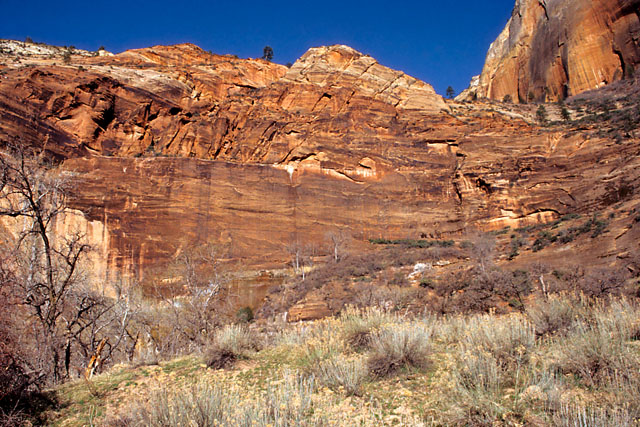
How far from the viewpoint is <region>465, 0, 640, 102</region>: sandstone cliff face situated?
5328cm

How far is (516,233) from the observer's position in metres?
33.6

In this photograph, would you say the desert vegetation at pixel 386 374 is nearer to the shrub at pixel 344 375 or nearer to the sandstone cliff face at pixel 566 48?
the shrub at pixel 344 375

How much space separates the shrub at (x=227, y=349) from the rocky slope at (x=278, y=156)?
75.8 feet

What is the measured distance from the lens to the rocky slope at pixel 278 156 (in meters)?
29.7

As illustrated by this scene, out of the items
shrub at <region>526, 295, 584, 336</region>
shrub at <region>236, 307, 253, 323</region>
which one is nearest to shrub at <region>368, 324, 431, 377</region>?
shrub at <region>526, 295, 584, 336</region>

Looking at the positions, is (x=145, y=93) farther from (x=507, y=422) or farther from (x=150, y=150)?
(x=507, y=422)

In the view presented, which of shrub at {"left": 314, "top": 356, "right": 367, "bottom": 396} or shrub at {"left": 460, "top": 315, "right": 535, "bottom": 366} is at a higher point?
shrub at {"left": 460, "top": 315, "right": 535, "bottom": 366}

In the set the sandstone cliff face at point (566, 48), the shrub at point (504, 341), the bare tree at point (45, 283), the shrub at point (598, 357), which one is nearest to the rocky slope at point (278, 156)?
the bare tree at point (45, 283)

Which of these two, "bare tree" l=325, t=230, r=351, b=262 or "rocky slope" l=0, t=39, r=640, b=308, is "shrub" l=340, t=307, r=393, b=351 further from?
"bare tree" l=325, t=230, r=351, b=262

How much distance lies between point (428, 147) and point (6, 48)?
163 feet

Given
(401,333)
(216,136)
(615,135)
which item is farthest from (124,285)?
(615,135)

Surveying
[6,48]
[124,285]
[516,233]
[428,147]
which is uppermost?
[6,48]

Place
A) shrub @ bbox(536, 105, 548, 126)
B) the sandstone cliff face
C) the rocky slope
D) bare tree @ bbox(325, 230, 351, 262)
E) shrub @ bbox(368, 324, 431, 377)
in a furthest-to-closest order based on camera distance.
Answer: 1. the sandstone cliff face
2. shrub @ bbox(536, 105, 548, 126)
3. bare tree @ bbox(325, 230, 351, 262)
4. the rocky slope
5. shrub @ bbox(368, 324, 431, 377)

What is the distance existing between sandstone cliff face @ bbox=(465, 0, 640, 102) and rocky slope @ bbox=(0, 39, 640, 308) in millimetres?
23464
